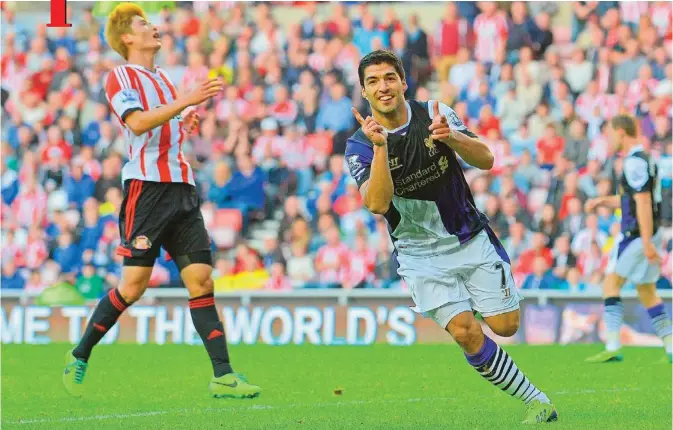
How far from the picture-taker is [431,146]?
685cm

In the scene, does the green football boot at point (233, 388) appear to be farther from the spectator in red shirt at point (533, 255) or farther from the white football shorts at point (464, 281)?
the spectator in red shirt at point (533, 255)

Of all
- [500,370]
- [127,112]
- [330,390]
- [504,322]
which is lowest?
[330,390]

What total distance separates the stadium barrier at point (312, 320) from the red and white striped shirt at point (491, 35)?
234 inches

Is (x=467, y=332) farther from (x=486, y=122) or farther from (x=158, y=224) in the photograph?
(x=486, y=122)

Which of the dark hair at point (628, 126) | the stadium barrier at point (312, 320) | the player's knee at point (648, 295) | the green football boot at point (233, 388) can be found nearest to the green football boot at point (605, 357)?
the player's knee at point (648, 295)

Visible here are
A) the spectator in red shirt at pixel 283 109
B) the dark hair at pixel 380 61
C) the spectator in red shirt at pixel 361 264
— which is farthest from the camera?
the spectator in red shirt at pixel 283 109

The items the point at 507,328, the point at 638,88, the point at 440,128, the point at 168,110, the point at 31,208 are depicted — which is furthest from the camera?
the point at 31,208

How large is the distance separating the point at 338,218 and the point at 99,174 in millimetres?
3962

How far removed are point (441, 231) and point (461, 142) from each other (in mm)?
682

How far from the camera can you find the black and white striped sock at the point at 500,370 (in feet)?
22.4

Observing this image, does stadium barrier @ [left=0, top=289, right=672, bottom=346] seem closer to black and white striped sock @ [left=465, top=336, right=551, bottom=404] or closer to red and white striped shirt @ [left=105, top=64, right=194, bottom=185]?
red and white striped shirt @ [left=105, top=64, right=194, bottom=185]

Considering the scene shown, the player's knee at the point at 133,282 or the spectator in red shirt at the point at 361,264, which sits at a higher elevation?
the player's knee at the point at 133,282

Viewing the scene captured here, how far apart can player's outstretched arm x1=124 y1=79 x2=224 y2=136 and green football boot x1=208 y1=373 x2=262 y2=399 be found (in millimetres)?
1730

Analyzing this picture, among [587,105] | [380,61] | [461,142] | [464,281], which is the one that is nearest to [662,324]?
[464,281]
